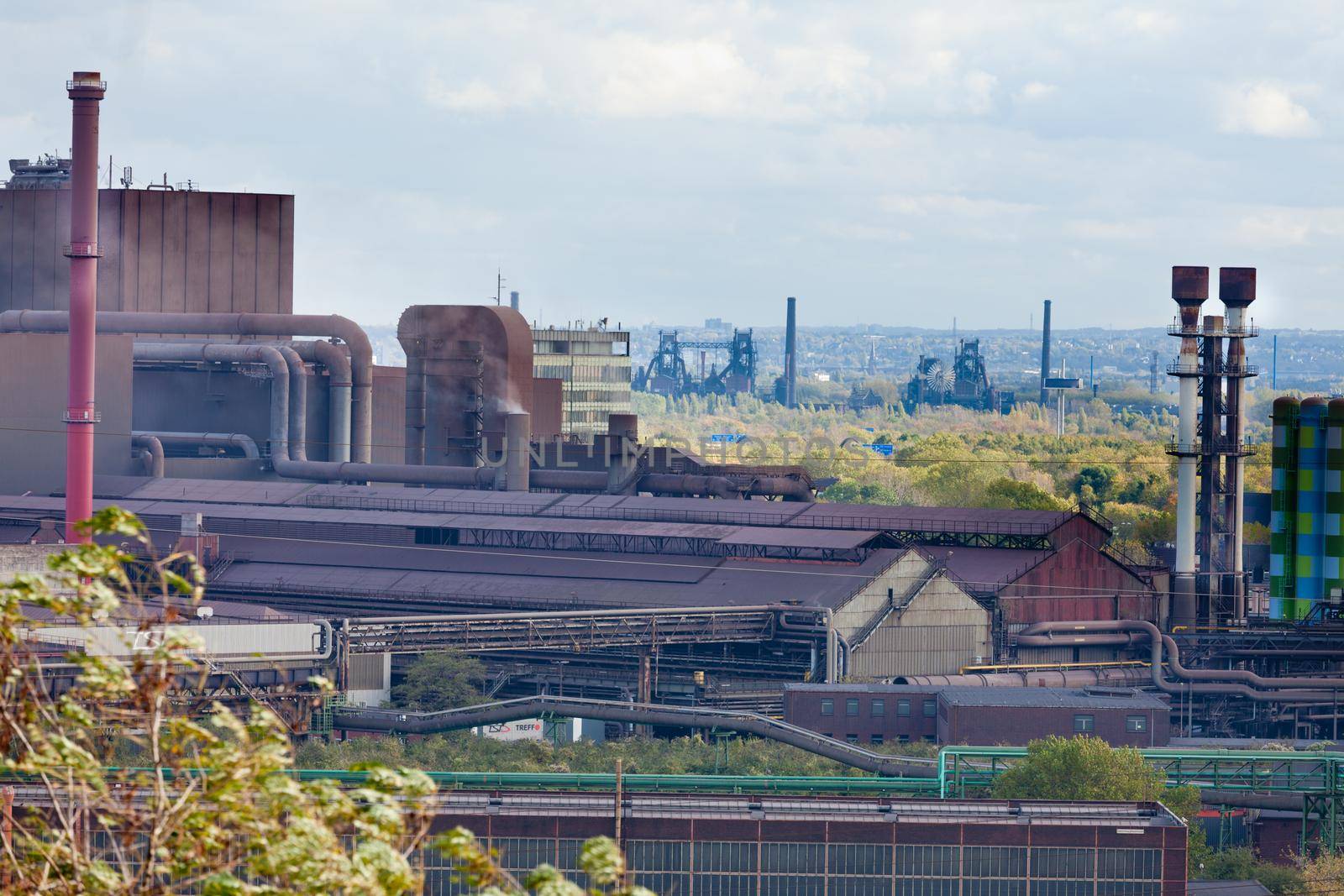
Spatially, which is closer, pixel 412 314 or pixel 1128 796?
pixel 1128 796

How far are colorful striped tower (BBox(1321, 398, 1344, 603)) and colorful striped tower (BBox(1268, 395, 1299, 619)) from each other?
1.15m

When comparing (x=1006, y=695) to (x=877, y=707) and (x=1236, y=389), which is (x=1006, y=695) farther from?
(x=1236, y=389)

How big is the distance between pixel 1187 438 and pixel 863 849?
36.1 m

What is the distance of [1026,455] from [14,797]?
12440cm

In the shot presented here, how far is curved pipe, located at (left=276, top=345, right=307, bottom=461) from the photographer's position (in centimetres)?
8562

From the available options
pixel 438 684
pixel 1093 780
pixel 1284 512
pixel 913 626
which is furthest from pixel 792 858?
pixel 1284 512

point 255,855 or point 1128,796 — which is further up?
point 255,855

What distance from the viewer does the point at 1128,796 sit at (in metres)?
41.8

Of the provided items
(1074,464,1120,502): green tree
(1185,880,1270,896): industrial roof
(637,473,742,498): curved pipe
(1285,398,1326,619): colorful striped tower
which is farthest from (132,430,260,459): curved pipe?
(1185,880,1270,896): industrial roof

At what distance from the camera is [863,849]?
116 ft

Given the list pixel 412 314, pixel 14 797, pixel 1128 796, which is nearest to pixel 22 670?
pixel 14 797

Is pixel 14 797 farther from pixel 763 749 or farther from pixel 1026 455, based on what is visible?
pixel 1026 455

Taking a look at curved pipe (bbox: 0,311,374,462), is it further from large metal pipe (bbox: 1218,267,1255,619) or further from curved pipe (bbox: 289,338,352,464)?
large metal pipe (bbox: 1218,267,1255,619)

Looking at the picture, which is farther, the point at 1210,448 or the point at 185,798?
the point at 1210,448
